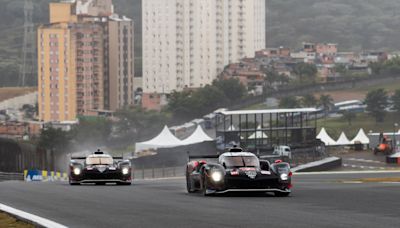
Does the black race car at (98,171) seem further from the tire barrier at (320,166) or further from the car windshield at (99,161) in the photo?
the tire barrier at (320,166)

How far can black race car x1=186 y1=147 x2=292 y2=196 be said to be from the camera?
33.1 metres

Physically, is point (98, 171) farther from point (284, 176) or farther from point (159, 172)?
point (159, 172)

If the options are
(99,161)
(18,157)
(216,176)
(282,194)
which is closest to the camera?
(282,194)

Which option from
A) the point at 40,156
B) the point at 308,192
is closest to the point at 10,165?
the point at 40,156

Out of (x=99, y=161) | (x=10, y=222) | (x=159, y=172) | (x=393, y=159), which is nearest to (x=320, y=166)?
(x=393, y=159)

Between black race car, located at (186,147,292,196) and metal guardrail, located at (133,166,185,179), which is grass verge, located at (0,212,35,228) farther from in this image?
metal guardrail, located at (133,166,185,179)

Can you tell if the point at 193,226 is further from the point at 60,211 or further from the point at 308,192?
the point at 308,192

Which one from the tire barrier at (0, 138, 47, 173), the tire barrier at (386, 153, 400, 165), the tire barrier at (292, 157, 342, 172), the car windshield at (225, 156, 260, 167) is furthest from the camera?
the tire barrier at (0, 138, 47, 173)

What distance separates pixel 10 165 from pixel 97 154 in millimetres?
114849

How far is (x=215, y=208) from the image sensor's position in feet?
88.7

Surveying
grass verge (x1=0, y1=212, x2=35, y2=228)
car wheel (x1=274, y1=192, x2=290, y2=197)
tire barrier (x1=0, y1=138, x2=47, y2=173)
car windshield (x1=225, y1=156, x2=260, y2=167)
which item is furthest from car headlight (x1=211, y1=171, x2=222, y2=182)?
tire barrier (x1=0, y1=138, x2=47, y2=173)

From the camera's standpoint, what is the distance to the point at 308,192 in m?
35.2

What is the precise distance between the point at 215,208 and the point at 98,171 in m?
18.8

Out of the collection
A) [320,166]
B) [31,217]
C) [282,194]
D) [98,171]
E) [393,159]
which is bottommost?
[320,166]
